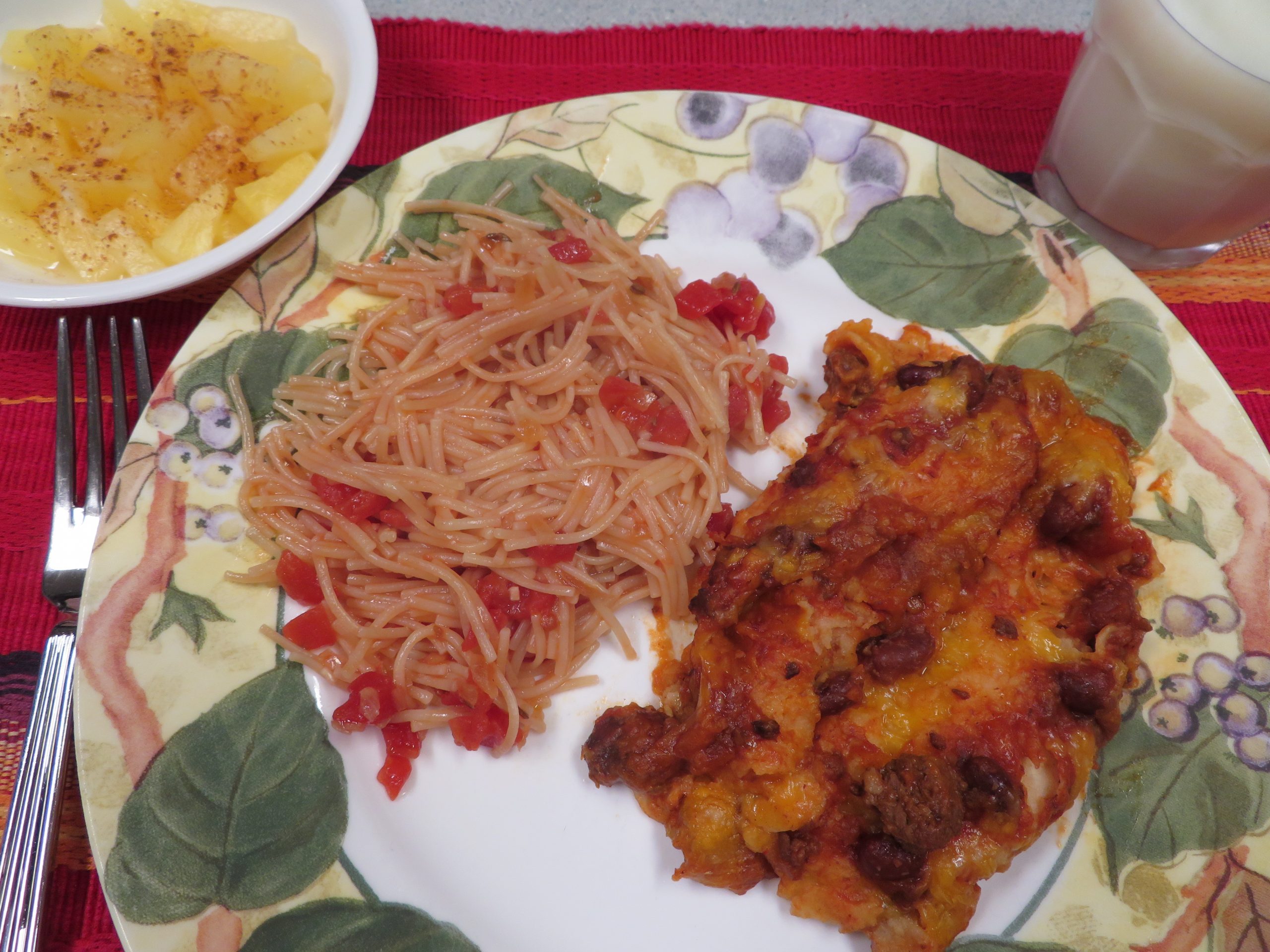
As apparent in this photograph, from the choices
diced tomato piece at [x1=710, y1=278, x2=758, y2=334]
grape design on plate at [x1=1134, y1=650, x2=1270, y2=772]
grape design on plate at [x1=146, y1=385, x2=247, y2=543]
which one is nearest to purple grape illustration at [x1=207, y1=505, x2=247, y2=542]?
grape design on plate at [x1=146, y1=385, x2=247, y2=543]

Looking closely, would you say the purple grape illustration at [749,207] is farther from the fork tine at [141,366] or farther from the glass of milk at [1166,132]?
the fork tine at [141,366]

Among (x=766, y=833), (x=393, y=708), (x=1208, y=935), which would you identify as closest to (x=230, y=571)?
(x=393, y=708)

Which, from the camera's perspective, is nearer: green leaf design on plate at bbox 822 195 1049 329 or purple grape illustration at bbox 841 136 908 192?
green leaf design on plate at bbox 822 195 1049 329

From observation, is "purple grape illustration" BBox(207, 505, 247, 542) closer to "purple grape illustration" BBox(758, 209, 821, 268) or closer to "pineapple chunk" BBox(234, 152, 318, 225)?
"pineapple chunk" BBox(234, 152, 318, 225)

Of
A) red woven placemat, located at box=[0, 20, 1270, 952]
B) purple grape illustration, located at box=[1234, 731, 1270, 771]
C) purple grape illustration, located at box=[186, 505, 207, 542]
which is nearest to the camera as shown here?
purple grape illustration, located at box=[1234, 731, 1270, 771]

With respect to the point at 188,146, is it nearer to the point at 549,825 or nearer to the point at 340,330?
the point at 340,330

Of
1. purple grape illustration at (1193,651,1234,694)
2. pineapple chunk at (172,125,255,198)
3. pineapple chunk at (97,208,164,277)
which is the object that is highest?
pineapple chunk at (172,125,255,198)

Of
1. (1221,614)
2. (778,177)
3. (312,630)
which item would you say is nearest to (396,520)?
(312,630)
